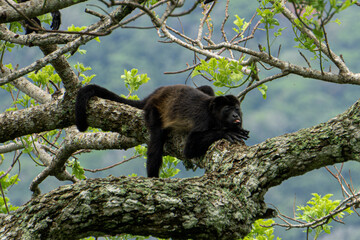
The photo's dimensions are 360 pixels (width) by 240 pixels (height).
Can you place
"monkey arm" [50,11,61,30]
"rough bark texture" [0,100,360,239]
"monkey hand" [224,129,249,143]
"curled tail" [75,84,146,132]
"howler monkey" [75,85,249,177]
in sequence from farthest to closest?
"monkey arm" [50,11,61,30], "curled tail" [75,84,146,132], "howler monkey" [75,85,249,177], "monkey hand" [224,129,249,143], "rough bark texture" [0,100,360,239]

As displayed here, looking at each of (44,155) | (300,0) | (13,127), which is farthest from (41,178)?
(300,0)

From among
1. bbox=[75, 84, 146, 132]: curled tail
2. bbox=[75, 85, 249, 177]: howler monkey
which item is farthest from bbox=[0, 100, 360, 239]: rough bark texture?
bbox=[75, 84, 146, 132]: curled tail

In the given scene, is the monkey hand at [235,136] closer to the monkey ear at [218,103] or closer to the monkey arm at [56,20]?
the monkey ear at [218,103]

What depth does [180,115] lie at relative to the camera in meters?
5.91

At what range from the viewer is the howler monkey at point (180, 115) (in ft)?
18.2

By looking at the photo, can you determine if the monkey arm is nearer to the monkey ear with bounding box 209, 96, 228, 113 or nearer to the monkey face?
the monkey ear with bounding box 209, 96, 228, 113

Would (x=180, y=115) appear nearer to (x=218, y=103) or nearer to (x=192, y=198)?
(x=218, y=103)

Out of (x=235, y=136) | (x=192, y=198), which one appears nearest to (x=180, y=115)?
(x=235, y=136)

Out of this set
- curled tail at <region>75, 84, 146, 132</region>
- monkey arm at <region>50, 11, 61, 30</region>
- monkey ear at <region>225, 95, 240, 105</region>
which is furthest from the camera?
monkey arm at <region>50, 11, 61, 30</region>

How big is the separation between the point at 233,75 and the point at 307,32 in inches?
40.6

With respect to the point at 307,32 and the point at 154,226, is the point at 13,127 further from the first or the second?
the point at 307,32

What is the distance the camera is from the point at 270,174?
3754 millimetres

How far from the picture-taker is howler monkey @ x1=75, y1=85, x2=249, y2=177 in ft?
18.2

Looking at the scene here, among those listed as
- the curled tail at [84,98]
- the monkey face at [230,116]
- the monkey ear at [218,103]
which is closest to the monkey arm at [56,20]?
the curled tail at [84,98]
